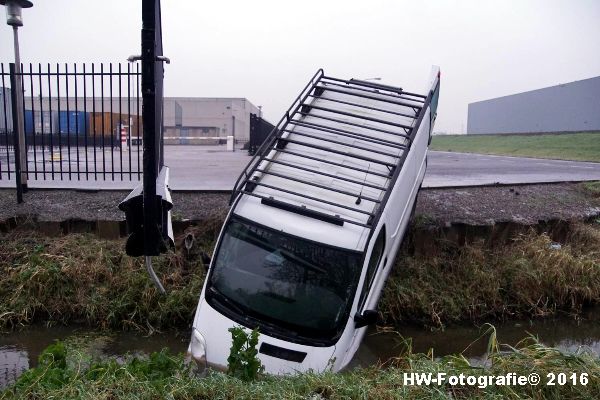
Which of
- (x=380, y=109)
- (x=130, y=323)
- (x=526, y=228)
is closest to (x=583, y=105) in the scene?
(x=526, y=228)

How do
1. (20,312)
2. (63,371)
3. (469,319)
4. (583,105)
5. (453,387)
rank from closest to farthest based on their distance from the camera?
(453,387) < (63,371) < (20,312) < (469,319) < (583,105)

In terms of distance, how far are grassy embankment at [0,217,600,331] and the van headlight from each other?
79.2 inches

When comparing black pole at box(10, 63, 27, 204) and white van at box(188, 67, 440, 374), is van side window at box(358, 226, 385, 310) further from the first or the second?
black pole at box(10, 63, 27, 204)

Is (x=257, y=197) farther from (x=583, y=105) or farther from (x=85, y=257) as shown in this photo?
(x=583, y=105)

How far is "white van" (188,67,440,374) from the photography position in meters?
4.83

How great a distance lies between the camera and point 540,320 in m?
7.73

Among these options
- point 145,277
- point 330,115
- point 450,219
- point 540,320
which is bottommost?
point 540,320

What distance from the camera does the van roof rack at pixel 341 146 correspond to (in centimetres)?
547

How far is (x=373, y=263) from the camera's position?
545cm

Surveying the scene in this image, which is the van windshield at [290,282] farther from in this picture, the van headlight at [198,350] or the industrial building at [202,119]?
the industrial building at [202,119]

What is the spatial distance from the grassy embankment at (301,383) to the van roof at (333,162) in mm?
1688

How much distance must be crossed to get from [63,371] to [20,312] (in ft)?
11.5

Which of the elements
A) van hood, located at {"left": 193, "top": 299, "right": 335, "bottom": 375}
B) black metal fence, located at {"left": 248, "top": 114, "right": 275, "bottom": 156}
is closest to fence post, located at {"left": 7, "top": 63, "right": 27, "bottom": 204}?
van hood, located at {"left": 193, "top": 299, "right": 335, "bottom": 375}

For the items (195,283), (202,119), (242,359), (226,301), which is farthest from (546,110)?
(242,359)
